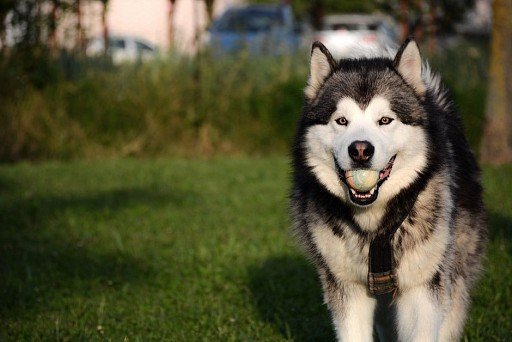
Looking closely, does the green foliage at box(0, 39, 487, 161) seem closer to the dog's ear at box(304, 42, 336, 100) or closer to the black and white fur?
the dog's ear at box(304, 42, 336, 100)

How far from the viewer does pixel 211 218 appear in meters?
8.91

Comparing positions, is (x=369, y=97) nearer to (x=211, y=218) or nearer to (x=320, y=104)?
(x=320, y=104)

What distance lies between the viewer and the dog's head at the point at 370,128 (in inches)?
154

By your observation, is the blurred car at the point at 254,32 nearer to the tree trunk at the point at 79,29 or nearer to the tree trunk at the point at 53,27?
the tree trunk at the point at 79,29

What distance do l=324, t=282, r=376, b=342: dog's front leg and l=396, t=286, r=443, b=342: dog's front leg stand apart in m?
0.18

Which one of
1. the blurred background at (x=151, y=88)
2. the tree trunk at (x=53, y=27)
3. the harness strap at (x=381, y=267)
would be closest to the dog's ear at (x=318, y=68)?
the harness strap at (x=381, y=267)

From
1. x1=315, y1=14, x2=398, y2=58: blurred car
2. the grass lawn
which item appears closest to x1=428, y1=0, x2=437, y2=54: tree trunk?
x1=315, y1=14, x2=398, y2=58: blurred car

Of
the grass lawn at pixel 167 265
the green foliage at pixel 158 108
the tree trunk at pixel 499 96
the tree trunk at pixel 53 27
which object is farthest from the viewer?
the tree trunk at pixel 53 27

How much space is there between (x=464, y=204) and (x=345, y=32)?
21.0 m

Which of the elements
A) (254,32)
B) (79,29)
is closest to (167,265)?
(79,29)

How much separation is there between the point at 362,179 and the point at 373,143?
0.20m

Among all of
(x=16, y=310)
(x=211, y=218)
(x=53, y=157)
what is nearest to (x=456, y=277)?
(x=16, y=310)

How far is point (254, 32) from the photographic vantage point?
19266 mm

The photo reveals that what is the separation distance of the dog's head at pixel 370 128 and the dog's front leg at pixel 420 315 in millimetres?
481
